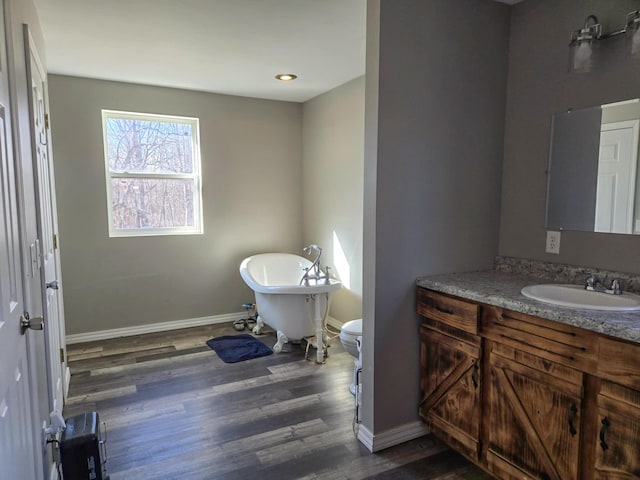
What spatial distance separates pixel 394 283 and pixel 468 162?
0.82m

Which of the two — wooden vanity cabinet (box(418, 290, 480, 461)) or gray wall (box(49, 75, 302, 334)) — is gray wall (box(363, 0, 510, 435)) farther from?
gray wall (box(49, 75, 302, 334))

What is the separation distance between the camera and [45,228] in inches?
90.1

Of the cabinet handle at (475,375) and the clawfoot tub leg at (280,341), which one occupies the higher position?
the cabinet handle at (475,375)

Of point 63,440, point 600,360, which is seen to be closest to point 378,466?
point 600,360

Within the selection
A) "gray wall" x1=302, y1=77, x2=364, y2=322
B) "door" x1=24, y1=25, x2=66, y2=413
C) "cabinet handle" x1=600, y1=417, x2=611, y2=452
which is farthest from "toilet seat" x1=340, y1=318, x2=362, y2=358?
"door" x1=24, y1=25, x2=66, y2=413

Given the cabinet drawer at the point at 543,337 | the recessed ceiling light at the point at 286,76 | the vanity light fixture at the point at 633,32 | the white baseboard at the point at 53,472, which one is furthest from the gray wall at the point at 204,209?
the vanity light fixture at the point at 633,32

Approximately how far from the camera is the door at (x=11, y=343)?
1136mm

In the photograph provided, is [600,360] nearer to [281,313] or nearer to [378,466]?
[378,466]

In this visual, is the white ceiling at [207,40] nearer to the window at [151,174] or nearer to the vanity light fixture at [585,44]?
Result: the window at [151,174]

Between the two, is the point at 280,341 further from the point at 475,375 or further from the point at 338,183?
the point at 475,375

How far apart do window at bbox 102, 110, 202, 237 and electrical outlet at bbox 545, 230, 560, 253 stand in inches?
129

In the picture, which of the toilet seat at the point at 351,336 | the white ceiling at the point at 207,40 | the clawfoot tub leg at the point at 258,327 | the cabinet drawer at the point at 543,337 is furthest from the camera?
the clawfoot tub leg at the point at 258,327

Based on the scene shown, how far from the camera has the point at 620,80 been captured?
1.90m

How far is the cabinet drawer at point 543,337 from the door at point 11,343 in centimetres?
179
